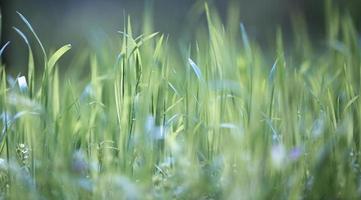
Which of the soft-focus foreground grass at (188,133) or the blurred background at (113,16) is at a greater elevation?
the blurred background at (113,16)

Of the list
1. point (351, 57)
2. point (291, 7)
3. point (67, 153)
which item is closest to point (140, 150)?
point (67, 153)

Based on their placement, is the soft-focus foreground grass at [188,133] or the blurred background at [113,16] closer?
the soft-focus foreground grass at [188,133]

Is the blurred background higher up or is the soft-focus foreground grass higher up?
the blurred background

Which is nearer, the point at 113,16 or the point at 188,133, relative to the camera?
the point at 188,133

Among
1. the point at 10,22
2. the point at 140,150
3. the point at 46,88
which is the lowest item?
the point at 140,150

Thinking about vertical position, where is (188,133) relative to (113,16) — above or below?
below

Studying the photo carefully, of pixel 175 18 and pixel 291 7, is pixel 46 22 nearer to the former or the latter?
pixel 175 18

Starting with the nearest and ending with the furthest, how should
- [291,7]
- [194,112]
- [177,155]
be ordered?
[177,155] < [194,112] < [291,7]

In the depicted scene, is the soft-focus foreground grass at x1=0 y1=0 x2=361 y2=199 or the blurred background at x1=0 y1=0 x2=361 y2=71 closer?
the soft-focus foreground grass at x1=0 y1=0 x2=361 y2=199
